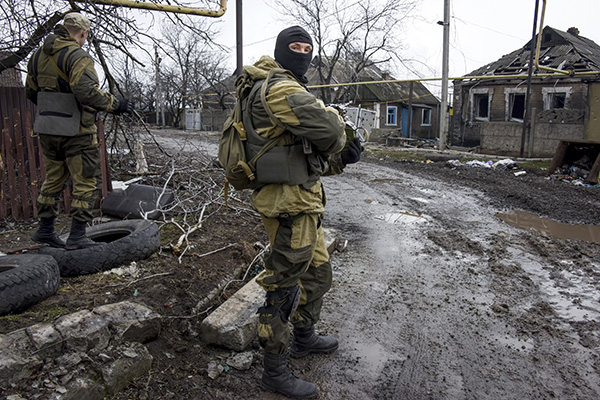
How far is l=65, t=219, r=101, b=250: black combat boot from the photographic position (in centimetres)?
346

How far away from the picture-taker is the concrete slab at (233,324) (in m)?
2.67

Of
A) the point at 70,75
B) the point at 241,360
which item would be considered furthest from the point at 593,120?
the point at 70,75

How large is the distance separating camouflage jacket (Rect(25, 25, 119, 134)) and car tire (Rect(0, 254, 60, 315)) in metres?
1.15

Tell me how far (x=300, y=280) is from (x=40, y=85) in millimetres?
2668

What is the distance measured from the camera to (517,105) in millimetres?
20281

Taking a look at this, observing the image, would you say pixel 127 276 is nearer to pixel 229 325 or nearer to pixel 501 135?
pixel 229 325

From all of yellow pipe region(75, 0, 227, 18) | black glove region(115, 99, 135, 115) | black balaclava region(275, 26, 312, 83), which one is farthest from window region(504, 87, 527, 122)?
black balaclava region(275, 26, 312, 83)

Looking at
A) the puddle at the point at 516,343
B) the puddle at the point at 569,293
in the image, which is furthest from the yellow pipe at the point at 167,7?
the puddle at the point at 516,343

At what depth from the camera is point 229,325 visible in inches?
→ 106

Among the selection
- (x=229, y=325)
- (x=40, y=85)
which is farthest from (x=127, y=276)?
(x=40, y=85)

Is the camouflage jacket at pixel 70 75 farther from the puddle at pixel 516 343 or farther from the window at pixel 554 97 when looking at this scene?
the window at pixel 554 97

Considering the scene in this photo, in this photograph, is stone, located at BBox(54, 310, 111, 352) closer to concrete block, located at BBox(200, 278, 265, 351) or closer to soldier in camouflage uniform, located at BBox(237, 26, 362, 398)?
concrete block, located at BBox(200, 278, 265, 351)

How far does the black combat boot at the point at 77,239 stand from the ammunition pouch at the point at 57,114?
726 mm

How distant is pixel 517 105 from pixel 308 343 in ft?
68.9
